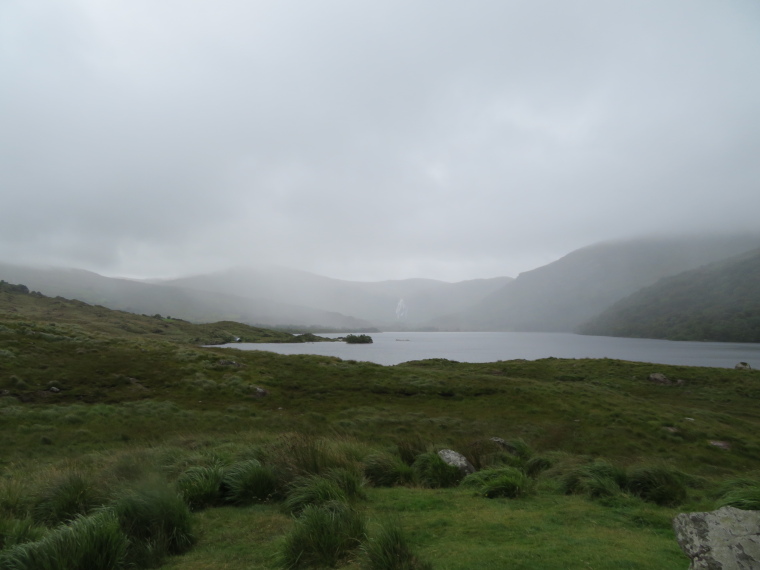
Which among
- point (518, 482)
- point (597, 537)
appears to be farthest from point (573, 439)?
point (597, 537)

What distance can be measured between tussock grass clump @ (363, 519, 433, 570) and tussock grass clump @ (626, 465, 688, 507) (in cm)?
680

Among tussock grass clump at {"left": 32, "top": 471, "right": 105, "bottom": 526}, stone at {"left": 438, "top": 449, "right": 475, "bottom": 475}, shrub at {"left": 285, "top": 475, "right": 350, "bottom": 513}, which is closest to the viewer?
Result: tussock grass clump at {"left": 32, "top": 471, "right": 105, "bottom": 526}

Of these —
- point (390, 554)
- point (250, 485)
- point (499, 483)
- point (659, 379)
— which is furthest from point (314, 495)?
point (659, 379)

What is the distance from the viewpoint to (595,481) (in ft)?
28.2

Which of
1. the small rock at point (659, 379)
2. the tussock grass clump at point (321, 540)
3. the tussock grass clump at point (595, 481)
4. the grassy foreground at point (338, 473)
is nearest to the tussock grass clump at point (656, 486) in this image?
the grassy foreground at point (338, 473)

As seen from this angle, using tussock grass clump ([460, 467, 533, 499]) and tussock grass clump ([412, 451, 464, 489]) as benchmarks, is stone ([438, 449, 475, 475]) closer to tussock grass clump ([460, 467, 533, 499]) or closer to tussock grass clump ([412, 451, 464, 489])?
tussock grass clump ([412, 451, 464, 489])

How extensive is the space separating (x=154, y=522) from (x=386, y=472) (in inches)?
200

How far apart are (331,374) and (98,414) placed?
1688 cm

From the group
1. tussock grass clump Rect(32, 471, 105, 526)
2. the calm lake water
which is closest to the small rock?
the calm lake water

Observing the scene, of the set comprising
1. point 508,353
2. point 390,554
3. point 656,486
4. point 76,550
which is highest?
point 390,554

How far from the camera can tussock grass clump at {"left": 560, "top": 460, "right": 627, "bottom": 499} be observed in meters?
8.39

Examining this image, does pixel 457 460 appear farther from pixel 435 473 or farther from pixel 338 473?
pixel 338 473

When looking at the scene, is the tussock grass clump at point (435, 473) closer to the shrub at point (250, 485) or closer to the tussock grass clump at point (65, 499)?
the shrub at point (250, 485)

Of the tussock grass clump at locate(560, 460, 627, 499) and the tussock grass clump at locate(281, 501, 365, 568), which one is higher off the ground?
the tussock grass clump at locate(281, 501, 365, 568)
